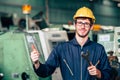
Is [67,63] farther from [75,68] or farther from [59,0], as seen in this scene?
[59,0]

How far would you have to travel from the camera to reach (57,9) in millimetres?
15102

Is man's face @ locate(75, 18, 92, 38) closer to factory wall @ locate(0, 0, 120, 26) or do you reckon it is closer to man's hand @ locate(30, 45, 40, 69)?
man's hand @ locate(30, 45, 40, 69)

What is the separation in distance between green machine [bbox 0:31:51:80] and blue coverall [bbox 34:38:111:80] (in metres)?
0.94

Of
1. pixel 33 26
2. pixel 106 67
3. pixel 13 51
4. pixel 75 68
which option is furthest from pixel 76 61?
pixel 33 26

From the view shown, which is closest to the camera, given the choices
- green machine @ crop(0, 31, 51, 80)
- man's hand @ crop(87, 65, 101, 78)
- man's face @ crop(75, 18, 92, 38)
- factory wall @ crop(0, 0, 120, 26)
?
man's hand @ crop(87, 65, 101, 78)

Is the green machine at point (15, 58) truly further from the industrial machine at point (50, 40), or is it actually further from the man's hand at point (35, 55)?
the man's hand at point (35, 55)

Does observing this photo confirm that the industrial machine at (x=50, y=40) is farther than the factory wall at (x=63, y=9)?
No

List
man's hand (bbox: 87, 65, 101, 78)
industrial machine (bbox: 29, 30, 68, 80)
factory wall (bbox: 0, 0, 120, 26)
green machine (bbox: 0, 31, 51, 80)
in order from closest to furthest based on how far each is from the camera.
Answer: man's hand (bbox: 87, 65, 101, 78), green machine (bbox: 0, 31, 51, 80), industrial machine (bbox: 29, 30, 68, 80), factory wall (bbox: 0, 0, 120, 26)

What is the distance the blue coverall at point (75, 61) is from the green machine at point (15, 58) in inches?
36.8

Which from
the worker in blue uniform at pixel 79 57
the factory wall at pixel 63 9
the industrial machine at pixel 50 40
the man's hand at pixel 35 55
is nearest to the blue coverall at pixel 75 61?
the worker in blue uniform at pixel 79 57

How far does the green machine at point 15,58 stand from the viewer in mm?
3092

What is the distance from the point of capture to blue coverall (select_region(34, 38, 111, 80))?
2.18 m

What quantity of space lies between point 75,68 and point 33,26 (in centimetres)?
340

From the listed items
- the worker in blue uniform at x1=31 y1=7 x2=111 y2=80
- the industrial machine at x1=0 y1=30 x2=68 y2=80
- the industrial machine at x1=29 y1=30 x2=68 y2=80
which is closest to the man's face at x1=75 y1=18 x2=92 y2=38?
the worker in blue uniform at x1=31 y1=7 x2=111 y2=80
